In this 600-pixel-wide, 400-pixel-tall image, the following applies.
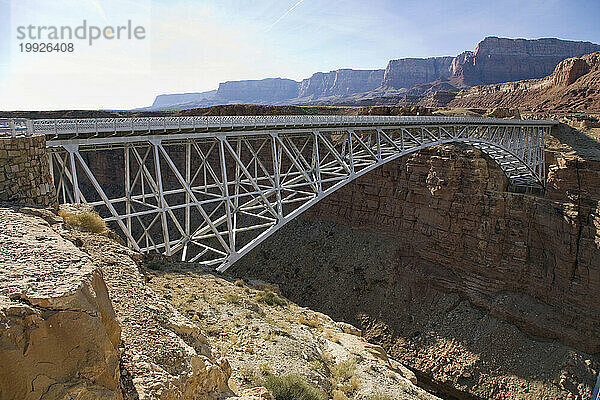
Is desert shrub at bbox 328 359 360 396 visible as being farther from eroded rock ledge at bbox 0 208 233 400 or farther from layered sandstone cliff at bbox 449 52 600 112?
layered sandstone cliff at bbox 449 52 600 112

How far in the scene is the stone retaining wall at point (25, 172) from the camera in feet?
24.8

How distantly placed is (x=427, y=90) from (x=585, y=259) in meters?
108

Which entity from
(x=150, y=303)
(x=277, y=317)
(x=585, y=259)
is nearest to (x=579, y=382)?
(x=585, y=259)

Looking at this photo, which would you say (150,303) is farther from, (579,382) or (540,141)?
(540,141)

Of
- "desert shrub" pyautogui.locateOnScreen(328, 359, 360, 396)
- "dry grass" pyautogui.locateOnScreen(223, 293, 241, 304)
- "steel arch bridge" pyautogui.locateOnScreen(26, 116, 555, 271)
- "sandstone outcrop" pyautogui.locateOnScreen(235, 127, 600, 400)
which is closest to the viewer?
"desert shrub" pyautogui.locateOnScreen(328, 359, 360, 396)

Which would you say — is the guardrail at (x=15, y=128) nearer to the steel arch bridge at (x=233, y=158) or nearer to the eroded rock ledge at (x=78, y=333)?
the steel arch bridge at (x=233, y=158)

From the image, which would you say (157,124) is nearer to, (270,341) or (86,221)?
(86,221)

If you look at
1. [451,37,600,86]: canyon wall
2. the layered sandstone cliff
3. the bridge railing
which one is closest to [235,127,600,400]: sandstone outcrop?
the bridge railing

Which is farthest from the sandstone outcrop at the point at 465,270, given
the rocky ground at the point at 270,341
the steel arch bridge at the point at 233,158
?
the rocky ground at the point at 270,341

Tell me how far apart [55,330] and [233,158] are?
2627cm

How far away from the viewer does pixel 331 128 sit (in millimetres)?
19828

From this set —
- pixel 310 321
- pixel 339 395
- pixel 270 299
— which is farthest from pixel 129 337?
pixel 310 321

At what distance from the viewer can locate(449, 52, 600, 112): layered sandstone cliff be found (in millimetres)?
51188

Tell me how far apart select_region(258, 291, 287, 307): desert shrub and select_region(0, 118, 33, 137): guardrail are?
8302 mm
